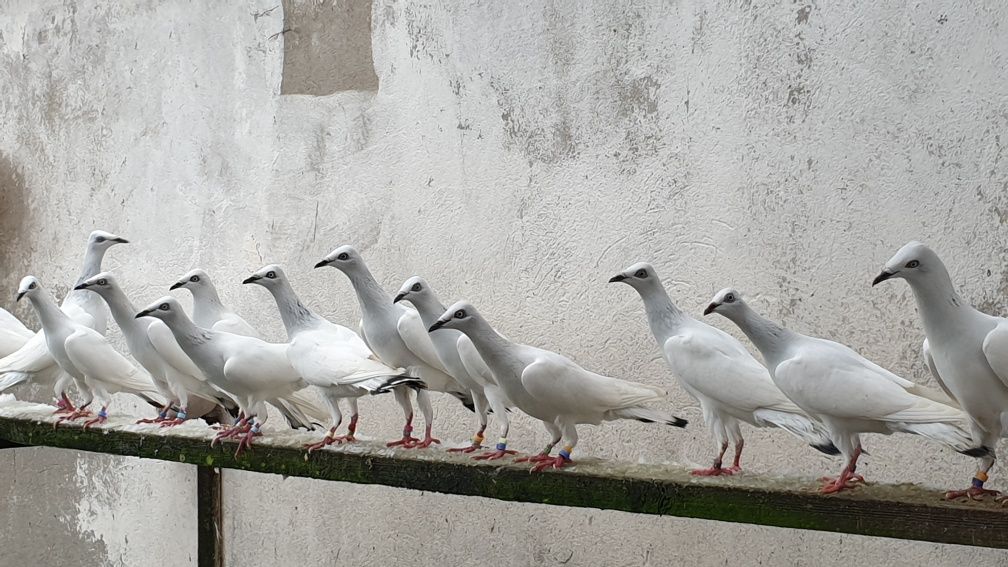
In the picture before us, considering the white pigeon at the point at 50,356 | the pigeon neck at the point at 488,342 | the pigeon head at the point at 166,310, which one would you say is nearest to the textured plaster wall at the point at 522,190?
the white pigeon at the point at 50,356

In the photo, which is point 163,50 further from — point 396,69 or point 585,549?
point 585,549

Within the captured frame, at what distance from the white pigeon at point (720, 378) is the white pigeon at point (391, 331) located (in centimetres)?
58

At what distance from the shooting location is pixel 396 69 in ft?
12.0

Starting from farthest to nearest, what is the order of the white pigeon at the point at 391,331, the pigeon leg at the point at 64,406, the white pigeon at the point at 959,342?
the pigeon leg at the point at 64,406 < the white pigeon at the point at 391,331 < the white pigeon at the point at 959,342

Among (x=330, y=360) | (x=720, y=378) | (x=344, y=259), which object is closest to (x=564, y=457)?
(x=720, y=378)

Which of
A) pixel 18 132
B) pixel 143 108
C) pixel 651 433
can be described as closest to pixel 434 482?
pixel 651 433

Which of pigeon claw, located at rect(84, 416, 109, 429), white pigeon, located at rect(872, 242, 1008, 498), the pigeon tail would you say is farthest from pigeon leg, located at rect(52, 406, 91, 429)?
white pigeon, located at rect(872, 242, 1008, 498)

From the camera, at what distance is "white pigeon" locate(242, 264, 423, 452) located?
2553 millimetres

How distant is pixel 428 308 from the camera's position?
2576 mm

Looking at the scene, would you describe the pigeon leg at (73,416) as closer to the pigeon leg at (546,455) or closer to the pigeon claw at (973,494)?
the pigeon leg at (546,455)

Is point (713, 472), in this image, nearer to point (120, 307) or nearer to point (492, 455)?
point (492, 455)

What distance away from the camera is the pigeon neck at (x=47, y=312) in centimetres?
312

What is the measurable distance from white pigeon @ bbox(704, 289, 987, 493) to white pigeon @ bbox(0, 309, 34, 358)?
2.66 meters

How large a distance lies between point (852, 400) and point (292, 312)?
4.79 feet
